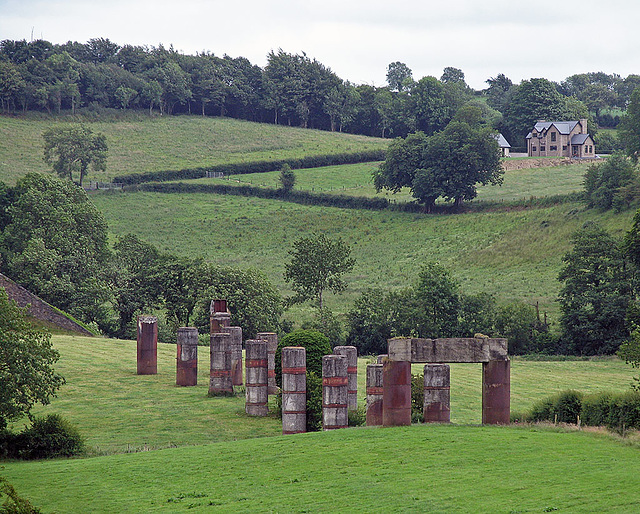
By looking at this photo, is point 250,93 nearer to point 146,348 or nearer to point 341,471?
point 146,348

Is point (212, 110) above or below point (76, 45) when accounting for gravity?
below

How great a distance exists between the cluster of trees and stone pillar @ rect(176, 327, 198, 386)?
689 inches

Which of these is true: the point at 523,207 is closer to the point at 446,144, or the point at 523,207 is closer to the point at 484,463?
the point at 446,144

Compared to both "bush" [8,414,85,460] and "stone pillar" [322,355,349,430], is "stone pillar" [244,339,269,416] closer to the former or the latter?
"stone pillar" [322,355,349,430]

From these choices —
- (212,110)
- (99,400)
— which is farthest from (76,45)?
(99,400)

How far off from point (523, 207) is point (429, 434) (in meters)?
76.7

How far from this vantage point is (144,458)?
2561 cm

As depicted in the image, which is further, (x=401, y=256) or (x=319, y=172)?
(x=319, y=172)

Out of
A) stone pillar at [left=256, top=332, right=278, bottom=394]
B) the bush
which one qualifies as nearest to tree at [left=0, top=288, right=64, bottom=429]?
the bush

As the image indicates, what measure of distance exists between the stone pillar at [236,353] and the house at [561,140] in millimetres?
97426

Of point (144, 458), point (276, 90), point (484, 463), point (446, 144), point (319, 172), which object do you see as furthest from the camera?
point (276, 90)

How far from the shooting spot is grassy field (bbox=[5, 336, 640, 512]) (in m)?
19.4

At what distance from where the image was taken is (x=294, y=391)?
32.5 m

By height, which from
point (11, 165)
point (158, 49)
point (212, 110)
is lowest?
point (11, 165)
